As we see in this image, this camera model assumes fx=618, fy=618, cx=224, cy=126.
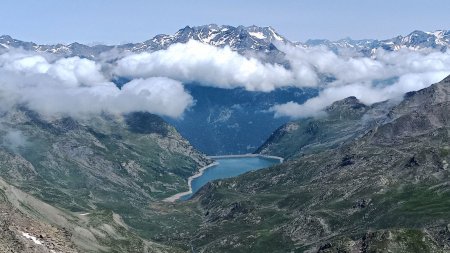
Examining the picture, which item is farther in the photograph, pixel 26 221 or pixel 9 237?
pixel 26 221

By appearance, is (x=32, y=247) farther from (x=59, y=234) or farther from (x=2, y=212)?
(x=2, y=212)

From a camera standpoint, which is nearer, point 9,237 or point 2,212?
point 9,237

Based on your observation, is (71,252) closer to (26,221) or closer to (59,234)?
(59,234)

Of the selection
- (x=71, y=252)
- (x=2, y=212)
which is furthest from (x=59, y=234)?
(x=2, y=212)

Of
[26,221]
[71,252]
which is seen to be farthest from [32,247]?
[26,221]

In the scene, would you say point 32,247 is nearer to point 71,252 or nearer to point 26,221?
point 71,252

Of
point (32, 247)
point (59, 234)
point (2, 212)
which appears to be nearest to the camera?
point (32, 247)

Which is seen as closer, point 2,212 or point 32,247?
point 32,247

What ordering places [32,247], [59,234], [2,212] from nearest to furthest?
1. [32,247]
2. [59,234]
3. [2,212]
